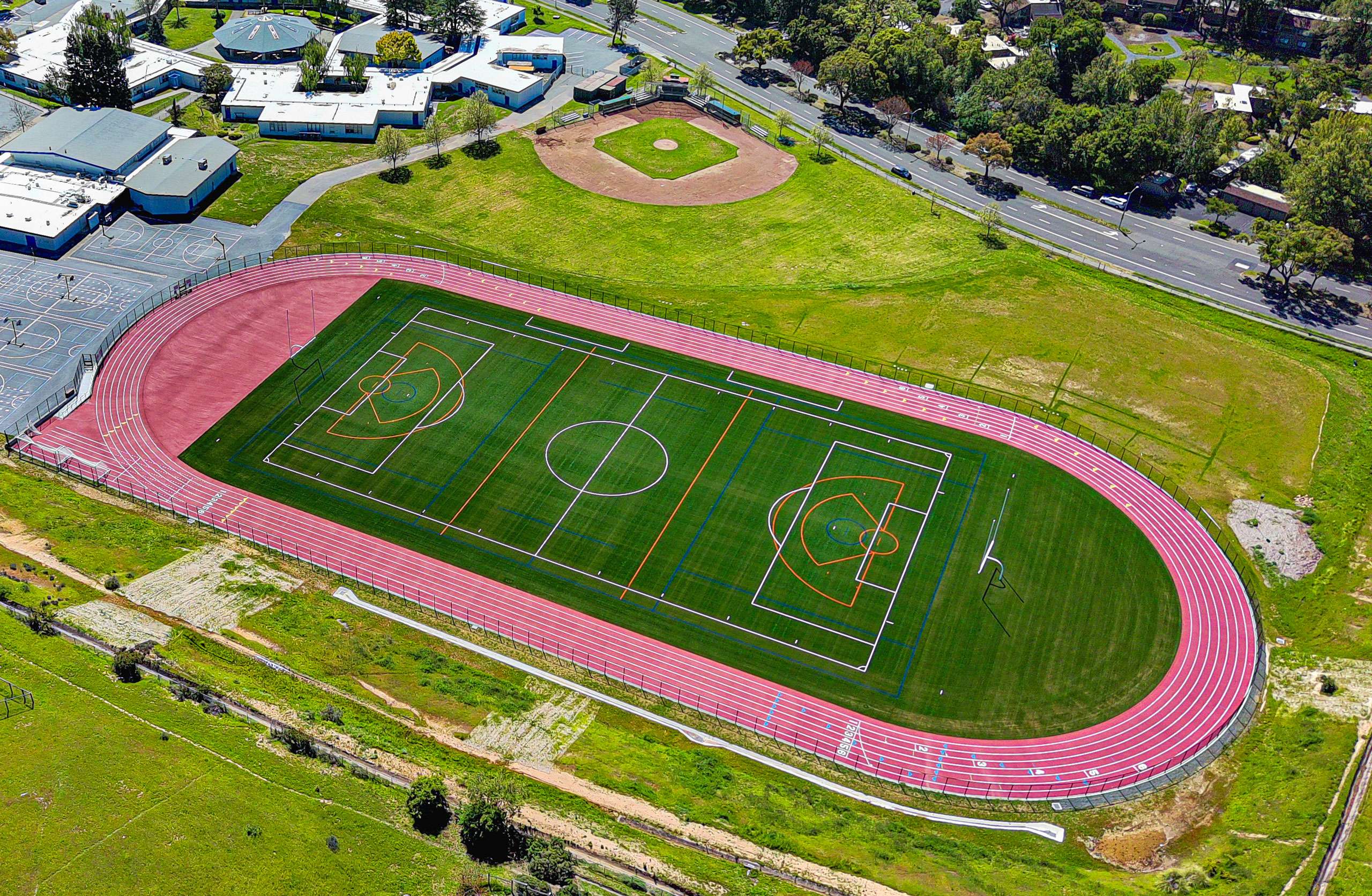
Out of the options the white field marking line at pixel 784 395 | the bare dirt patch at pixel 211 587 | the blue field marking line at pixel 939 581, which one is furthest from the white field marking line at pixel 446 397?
the blue field marking line at pixel 939 581

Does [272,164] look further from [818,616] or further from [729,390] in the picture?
[818,616]

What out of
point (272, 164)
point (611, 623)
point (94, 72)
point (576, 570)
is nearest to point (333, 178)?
point (272, 164)

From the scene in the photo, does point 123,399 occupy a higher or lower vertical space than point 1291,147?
lower

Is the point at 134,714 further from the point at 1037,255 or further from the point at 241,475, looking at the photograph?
the point at 1037,255

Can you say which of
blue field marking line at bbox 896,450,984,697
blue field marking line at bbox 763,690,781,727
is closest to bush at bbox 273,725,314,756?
blue field marking line at bbox 763,690,781,727

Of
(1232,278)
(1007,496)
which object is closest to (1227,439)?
(1007,496)

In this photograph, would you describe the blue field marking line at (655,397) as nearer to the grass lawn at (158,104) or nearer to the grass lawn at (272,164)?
the grass lawn at (272,164)

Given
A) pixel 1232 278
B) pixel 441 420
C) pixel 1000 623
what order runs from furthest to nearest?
pixel 1232 278 → pixel 441 420 → pixel 1000 623

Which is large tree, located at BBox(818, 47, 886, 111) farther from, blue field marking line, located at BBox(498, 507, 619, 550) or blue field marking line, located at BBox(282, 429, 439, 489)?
blue field marking line, located at BBox(282, 429, 439, 489)
